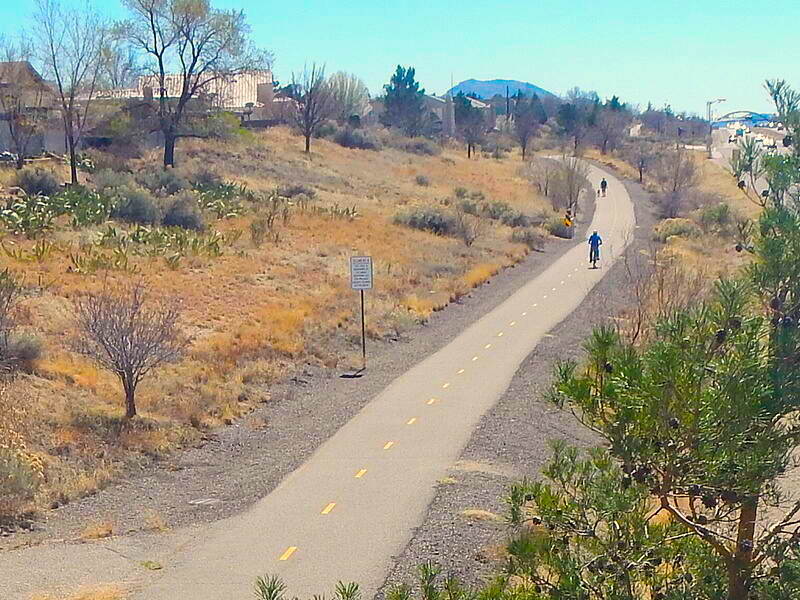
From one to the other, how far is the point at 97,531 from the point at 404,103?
102290mm

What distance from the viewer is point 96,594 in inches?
377

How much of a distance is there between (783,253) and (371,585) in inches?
256

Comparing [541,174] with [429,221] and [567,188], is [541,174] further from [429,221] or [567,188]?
[429,221]

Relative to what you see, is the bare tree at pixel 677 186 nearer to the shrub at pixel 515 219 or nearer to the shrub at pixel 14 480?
the shrub at pixel 515 219

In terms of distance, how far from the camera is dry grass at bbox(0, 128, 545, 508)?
14.9m

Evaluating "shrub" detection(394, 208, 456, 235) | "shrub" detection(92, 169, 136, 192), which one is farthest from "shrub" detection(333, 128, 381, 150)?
"shrub" detection(92, 169, 136, 192)

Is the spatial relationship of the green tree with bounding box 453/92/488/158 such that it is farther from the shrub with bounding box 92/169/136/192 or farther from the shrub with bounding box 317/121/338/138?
the shrub with bounding box 92/169/136/192

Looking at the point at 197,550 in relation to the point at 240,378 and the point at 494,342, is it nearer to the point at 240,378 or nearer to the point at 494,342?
the point at 240,378

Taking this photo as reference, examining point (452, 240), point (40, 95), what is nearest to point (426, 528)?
point (452, 240)

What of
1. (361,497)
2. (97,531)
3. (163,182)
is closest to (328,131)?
(163,182)

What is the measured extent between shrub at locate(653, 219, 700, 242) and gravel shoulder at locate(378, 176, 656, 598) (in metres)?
20.5

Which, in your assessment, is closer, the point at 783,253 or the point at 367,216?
the point at 783,253

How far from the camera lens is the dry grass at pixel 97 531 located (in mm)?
11359

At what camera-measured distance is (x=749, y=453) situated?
14.8ft
